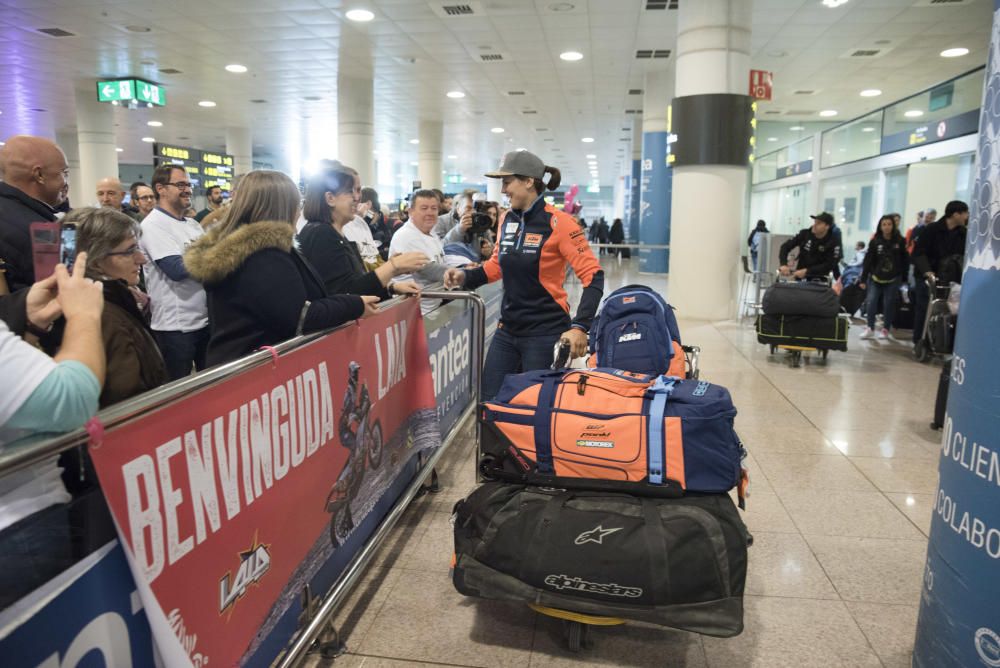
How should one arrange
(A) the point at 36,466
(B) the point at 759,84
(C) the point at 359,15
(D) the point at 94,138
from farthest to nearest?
(D) the point at 94,138 → (C) the point at 359,15 → (B) the point at 759,84 → (A) the point at 36,466

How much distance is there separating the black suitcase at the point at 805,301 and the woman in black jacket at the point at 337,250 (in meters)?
4.82

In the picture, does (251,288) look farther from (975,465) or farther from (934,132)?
(934,132)

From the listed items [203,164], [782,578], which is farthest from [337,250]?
[203,164]

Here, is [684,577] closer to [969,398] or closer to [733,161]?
[969,398]

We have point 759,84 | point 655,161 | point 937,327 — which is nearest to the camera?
point 937,327

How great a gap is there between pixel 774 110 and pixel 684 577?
2060 cm

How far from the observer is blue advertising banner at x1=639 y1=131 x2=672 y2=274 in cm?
1589

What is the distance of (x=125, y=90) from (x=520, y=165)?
1450cm

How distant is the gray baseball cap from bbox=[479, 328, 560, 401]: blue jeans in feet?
2.55

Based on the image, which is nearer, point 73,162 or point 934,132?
point 934,132

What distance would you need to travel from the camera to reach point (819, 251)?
27.2 ft

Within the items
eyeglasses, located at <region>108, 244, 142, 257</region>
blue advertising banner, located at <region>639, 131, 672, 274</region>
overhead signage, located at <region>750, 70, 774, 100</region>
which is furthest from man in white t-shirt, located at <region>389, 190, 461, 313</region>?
blue advertising banner, located at <region>639, 131, 672, 274</region>

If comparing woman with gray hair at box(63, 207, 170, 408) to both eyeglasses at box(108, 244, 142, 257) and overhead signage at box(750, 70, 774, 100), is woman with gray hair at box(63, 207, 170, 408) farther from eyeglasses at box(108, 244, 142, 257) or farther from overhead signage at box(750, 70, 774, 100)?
overhead signage at box(750, 70, 774, 100)

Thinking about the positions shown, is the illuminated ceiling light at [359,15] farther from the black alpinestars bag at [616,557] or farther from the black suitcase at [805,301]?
the black alpinestars bag at [616,557]
